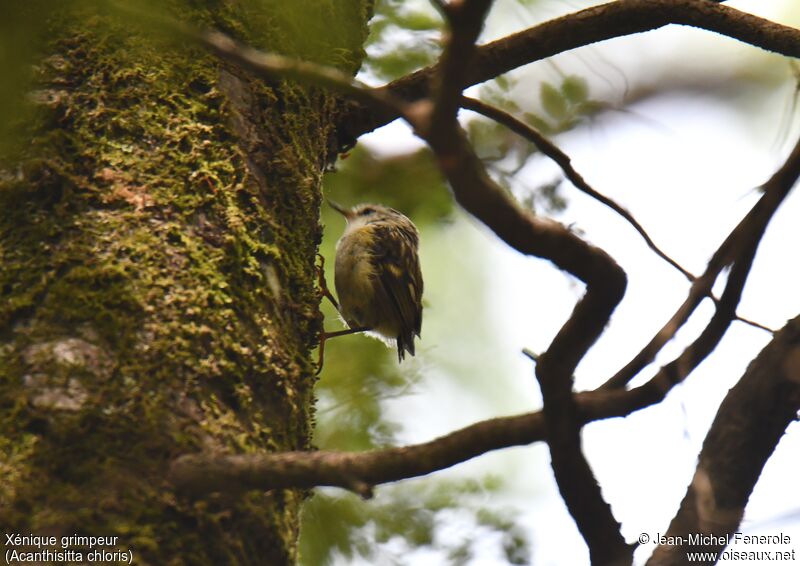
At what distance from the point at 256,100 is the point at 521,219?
175 cm

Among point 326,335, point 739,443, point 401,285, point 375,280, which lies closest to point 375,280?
point 375,280

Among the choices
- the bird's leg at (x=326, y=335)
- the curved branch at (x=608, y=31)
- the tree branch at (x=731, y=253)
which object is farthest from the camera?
the bird's leg at (x=326, y=335)

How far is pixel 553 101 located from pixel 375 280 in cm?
149

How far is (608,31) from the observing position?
12.3 feet

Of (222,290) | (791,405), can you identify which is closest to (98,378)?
(222,290)

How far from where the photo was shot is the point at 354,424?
5.08 meters

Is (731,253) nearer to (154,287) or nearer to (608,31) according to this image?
(154,287)

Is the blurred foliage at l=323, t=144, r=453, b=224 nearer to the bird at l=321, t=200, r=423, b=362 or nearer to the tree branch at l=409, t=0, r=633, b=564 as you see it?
the bird at l=321, t=200, r=423, b=362

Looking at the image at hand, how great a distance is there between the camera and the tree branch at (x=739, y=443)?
2264 millimetres

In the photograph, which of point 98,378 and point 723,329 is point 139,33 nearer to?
point 98,378

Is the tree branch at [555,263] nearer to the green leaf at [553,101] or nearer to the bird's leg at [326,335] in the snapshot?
the bird's leg at [326,335]

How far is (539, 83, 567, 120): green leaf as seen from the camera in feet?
16.2

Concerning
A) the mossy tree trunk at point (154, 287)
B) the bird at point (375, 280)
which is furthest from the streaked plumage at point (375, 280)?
the mossy tree trunk at point (154, 287)

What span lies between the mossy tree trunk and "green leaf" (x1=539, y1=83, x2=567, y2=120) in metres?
1.91
